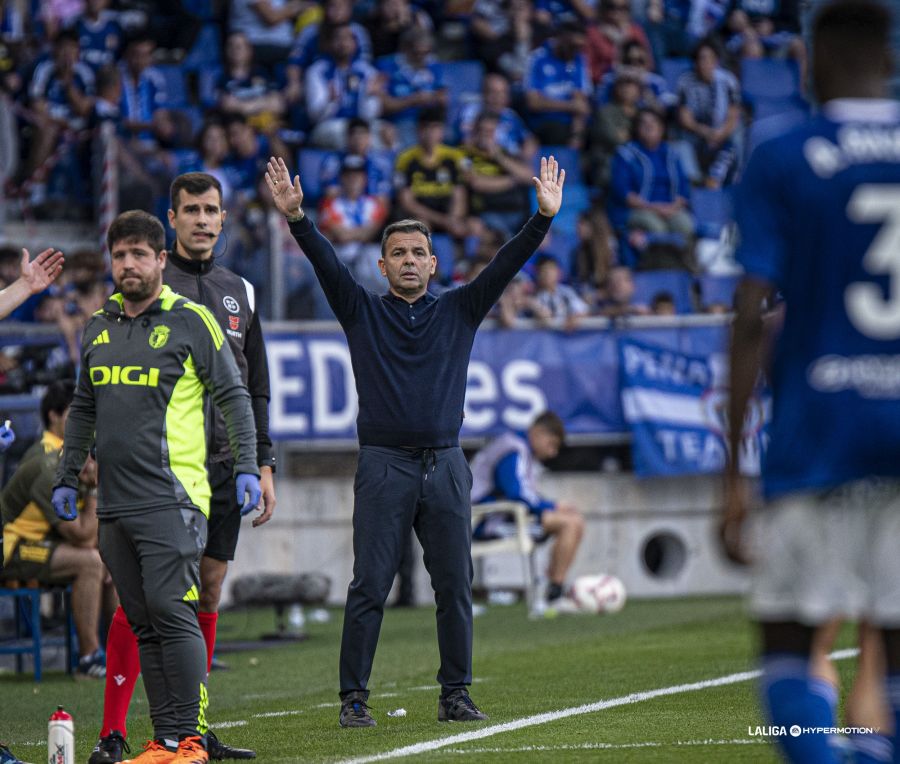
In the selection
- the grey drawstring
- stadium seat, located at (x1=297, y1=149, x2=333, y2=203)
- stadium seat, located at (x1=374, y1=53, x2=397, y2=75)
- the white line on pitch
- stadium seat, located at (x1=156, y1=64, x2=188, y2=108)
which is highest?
stadium seat, located at (x1=374, y1=53, x2=397, y2=75)

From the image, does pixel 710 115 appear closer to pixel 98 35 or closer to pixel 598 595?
pixel 98 35

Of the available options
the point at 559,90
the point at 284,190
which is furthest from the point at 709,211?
the point at 284,190

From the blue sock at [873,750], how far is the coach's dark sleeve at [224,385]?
2852 mm

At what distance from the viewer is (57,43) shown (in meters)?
18.5

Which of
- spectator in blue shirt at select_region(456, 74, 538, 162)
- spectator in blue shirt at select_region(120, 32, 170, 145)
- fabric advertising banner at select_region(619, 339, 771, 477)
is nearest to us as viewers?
fabric advertising banner at select_region(619, 339, 771, 477)

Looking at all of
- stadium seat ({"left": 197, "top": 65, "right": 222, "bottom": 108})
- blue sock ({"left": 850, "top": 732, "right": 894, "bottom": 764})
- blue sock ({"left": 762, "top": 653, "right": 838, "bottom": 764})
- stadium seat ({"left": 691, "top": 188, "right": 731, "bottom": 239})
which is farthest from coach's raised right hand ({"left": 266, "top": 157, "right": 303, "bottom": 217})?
stadium seat ({"left": 691, "top": 188, "right": 731, "bottom": 239})

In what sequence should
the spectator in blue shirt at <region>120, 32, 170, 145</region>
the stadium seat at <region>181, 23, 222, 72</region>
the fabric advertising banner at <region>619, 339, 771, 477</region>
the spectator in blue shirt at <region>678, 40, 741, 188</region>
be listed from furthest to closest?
1. the spectator in blue shirt at <region>678, 40, 741, 188</region>
2. the stadium seat at <region>181, 23, 222, 72</region>
3. the spectator in blue shirt at <region>120, 32, 170, 145</region>
4. the fabric advertising banner at <region>619, 339, 771, 477</region>

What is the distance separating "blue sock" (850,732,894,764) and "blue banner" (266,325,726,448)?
11890 mm

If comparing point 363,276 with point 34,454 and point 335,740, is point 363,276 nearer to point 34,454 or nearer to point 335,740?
point 34,454

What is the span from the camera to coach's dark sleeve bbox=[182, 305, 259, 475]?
637 cm

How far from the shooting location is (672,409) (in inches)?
653

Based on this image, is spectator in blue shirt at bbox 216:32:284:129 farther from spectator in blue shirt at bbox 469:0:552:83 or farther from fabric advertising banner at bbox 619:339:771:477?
fabric advertising banner at bbox 619:339:771:477

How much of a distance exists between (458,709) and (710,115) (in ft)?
46.3

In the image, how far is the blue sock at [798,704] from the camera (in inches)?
159
